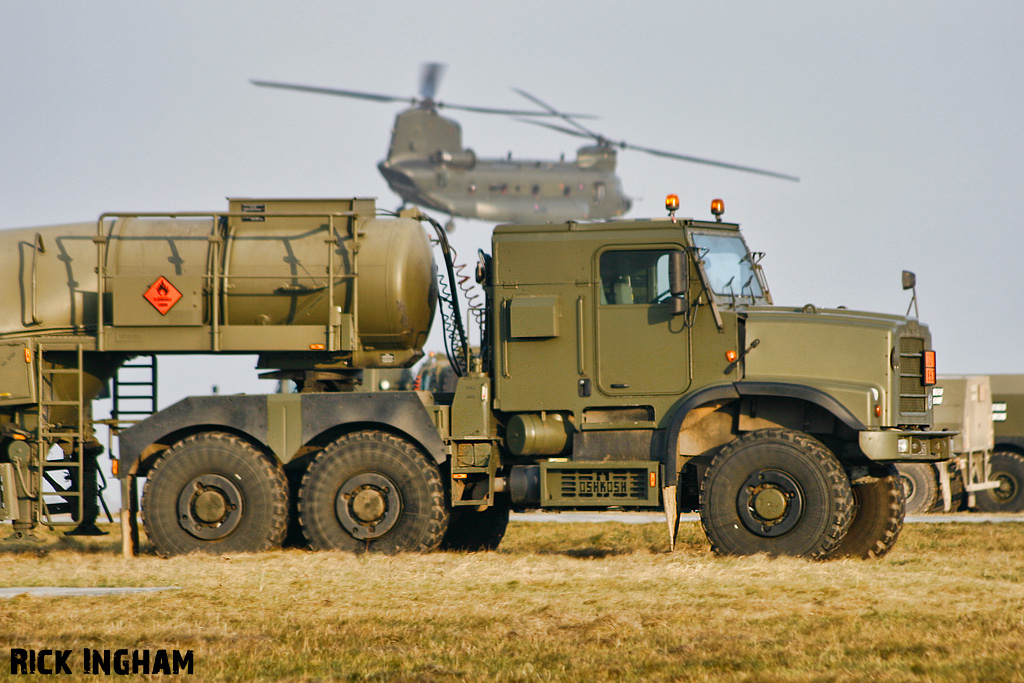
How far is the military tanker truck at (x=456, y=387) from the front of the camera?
11.7m

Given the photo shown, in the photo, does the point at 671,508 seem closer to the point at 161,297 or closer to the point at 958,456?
the point at 161,297

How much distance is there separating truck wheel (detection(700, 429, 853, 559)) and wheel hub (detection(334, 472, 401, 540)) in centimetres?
302

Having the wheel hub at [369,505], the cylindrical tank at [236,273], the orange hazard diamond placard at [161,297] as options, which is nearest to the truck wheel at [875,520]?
the wheel hub at [369,505]

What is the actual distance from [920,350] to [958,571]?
88.1 inches

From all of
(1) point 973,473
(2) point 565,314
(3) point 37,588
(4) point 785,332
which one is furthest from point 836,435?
(1) point 973,473

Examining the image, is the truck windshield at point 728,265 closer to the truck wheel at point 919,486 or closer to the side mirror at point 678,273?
the side mirror at point 678,273

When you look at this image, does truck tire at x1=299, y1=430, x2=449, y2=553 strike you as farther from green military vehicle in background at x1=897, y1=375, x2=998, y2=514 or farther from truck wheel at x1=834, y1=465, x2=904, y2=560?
green military vehicle in background at x1=897, y1=375, x2=998, y2=514

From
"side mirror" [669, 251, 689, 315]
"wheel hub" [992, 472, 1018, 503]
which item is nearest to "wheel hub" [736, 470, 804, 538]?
"side mirror" [669, 251, 689, 315]

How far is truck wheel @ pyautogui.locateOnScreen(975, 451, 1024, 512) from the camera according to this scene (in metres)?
21.9

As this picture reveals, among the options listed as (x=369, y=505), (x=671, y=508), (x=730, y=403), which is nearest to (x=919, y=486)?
(x=730, y=403)

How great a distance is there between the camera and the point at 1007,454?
22.3m

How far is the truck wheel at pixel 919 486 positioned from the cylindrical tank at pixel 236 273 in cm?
959

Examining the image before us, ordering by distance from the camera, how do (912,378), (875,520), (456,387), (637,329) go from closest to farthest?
(912,378) → (637,329) → (875,520) → (456,387)

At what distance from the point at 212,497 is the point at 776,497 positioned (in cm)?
551
